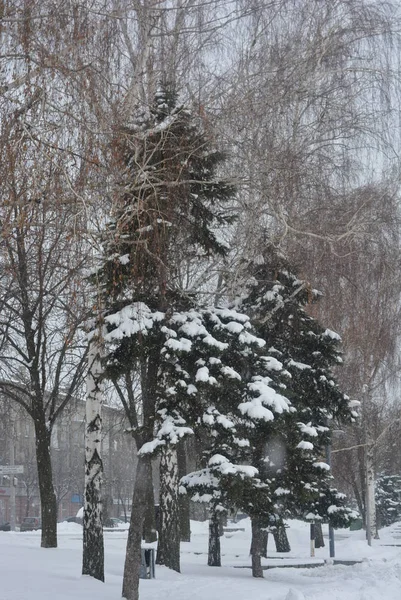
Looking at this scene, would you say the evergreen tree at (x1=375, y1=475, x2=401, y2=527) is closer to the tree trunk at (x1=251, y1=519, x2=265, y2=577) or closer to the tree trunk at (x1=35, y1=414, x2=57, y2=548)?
the tree trunk at (x1=35, y1=414, x2=57, y2=548)

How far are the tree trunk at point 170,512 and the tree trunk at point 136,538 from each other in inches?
236

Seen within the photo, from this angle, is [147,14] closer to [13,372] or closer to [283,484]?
[283,484]

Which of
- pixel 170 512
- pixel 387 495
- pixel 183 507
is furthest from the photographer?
pixel 387 495

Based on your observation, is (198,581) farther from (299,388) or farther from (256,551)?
(299,388)

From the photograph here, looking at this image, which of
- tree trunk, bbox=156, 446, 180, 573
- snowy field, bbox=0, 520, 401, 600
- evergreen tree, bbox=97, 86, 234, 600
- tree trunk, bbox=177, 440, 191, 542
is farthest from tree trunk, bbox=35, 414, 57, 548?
evergreen tree, bbox=97, 86, 234, 600

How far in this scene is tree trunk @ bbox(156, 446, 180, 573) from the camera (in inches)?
768

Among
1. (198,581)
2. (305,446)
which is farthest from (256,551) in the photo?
(198,581)

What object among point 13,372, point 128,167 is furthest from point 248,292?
point 128,167

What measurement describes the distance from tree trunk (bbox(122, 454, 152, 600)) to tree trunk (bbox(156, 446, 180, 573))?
600cm

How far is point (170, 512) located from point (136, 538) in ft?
20.8

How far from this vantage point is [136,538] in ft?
43.6

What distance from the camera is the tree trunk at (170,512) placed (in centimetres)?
1950

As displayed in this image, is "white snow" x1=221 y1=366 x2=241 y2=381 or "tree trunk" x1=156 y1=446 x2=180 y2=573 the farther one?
"tree trunk" x1=156 y1=446 x2=180 y2=573

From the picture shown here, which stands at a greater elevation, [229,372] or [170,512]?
[229,372]
